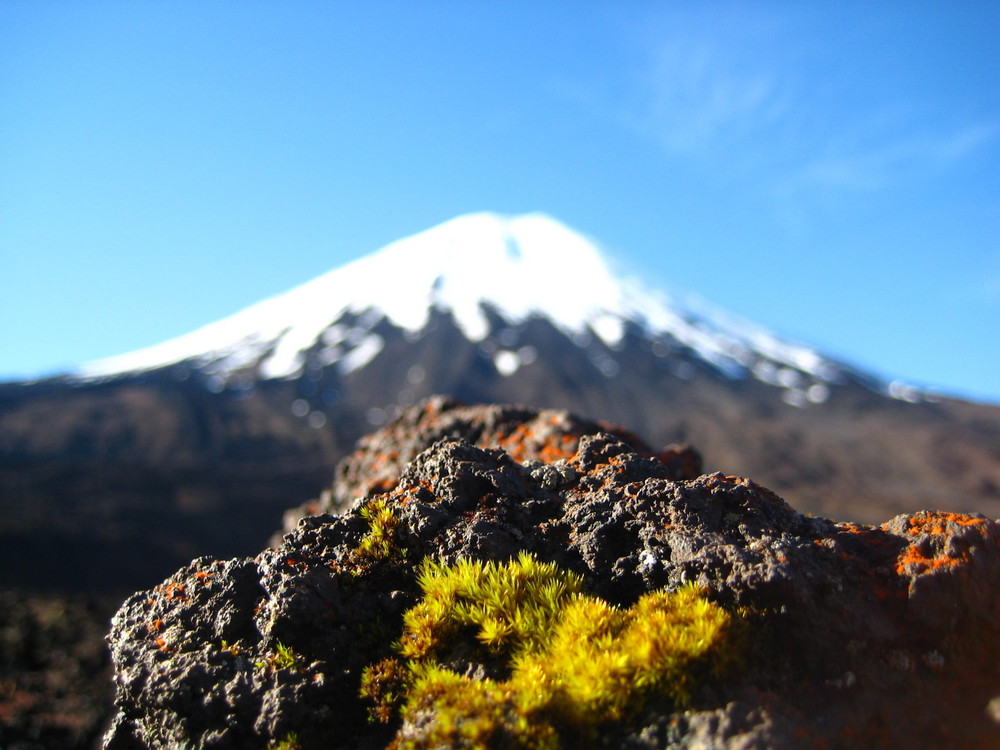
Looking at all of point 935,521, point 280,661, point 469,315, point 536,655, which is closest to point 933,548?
point 935,521

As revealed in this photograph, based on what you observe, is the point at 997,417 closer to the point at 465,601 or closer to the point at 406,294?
the point at 406,294

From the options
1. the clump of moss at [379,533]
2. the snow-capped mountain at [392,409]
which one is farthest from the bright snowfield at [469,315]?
the clump of moss at [379,533]

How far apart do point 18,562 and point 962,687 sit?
40.9 metres

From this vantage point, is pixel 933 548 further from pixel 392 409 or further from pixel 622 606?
pixel 392 409

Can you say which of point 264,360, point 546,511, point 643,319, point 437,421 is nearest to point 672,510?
point 546,511

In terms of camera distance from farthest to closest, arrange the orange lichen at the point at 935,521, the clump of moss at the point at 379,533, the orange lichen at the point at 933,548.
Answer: the clump of moss at the point at 379,533 < the orange lichen at the point at 935,521 < the orange lichen at the point at 933,548

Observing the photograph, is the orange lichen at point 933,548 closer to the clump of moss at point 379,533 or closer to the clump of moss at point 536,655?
the clump of moss at point 536,655

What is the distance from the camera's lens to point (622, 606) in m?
3.83

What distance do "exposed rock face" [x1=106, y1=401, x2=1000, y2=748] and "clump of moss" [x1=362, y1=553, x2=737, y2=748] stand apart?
0.06m

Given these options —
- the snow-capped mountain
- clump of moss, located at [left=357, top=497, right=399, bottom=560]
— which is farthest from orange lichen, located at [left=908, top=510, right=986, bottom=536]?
the snow-capped mountain

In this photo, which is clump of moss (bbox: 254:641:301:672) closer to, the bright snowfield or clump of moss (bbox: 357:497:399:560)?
clump of moss (bbox: 357:497:399:560)

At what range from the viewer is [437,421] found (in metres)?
8.27

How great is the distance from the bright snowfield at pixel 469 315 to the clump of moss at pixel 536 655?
7181 cm

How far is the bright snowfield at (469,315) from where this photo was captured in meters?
84.4
